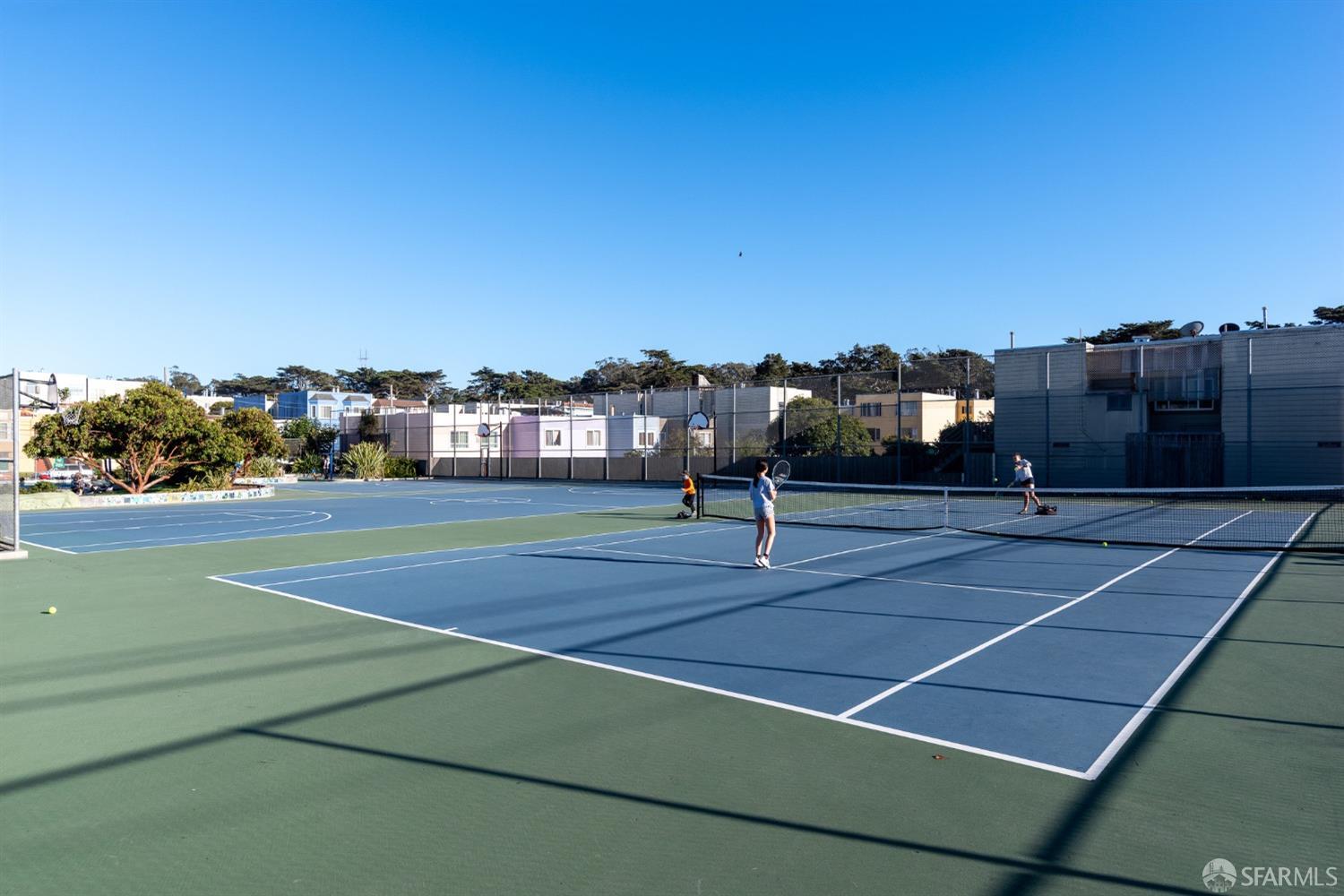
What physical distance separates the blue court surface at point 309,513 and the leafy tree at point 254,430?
2260 mm

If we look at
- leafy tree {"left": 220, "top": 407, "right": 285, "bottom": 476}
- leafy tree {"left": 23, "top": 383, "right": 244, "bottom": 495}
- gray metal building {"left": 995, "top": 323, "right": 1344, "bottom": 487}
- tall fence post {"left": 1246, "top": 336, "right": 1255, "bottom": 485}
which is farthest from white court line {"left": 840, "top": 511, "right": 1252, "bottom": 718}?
leafy tree {"left": 220, "top": 407, "right": 285, "bottom": 476}

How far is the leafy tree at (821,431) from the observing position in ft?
127

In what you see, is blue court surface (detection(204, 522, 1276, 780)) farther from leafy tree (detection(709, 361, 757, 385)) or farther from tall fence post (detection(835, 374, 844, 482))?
leafy tree (detection(709, 361, 757, 385))

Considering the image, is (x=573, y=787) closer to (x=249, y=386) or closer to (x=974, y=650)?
(x=974, y=650)

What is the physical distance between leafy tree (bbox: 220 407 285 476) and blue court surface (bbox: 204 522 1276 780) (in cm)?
2304

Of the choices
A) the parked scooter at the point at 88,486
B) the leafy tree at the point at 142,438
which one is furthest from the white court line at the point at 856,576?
the parked scooter at the point at 88,486

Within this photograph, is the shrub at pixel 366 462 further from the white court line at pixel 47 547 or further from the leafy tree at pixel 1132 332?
the leafy tree at pixel 1132 332

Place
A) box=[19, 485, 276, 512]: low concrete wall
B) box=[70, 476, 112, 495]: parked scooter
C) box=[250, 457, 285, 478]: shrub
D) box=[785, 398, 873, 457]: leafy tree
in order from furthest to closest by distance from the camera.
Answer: box=[250, 457, 285, 478]: shrub, box=[785, 398, 873, 457]: leafy tree, box=[70, 476, 112, 495]: parked scooter, box=[19, 485, 276, 512]: low concrete wall

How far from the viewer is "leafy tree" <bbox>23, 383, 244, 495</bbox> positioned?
94.9 ft

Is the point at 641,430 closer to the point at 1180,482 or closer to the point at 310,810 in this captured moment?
the point at 1180,482

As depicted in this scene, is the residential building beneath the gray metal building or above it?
above

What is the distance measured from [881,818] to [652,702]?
2.49 metres

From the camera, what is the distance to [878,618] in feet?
32.8

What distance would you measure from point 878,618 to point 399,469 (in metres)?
49.3
